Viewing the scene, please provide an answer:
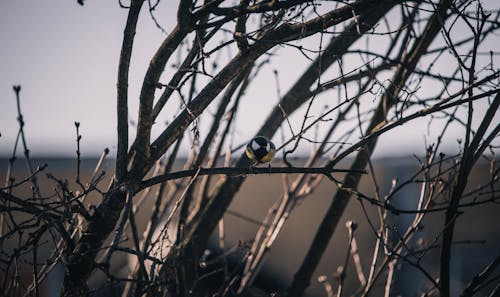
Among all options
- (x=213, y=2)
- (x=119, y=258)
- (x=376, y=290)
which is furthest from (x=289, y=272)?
(x=213, y=2)

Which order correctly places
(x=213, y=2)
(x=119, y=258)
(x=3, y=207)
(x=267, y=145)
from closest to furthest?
(x=3, y=207) → (x=213, y=2) → (x=267, y=145) → (x=119, y=258)

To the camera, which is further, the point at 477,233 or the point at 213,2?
the point at 477,233

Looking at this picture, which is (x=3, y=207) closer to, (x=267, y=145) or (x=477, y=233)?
(x=267, y=145)

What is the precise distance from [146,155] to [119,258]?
6.86m

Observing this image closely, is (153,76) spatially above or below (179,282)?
above

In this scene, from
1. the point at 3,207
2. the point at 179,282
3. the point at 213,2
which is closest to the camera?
the point at 3,207

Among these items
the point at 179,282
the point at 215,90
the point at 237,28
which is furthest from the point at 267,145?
the point at 179,282

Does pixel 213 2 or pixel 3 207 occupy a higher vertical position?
pixel 213 2

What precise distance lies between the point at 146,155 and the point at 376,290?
853 cm

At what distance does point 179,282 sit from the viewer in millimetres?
4164

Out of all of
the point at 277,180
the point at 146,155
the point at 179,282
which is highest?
the point at 277,180

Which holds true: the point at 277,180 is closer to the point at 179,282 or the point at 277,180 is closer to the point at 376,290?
the point at 376,290

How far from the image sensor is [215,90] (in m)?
3.36

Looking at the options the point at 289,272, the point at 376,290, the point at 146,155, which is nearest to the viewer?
the point at 146,155
